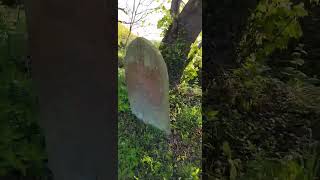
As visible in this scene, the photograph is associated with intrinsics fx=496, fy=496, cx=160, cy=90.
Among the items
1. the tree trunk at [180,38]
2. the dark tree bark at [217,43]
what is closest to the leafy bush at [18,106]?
the tree trunk at [180,38]

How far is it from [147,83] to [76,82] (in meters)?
0.35

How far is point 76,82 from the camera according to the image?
2314mm

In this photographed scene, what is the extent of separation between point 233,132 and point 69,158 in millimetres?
828

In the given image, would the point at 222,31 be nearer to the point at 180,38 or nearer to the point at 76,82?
the point at 180,38

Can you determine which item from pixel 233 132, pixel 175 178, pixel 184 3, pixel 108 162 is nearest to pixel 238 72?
pixel 233 132

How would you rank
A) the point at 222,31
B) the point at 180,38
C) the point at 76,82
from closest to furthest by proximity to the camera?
the point at 222,31 < the point at 180,38 < the point at 76,82

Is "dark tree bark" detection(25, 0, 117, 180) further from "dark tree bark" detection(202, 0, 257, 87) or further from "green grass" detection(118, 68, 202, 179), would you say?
"dark tree bark" detection(202, 0, 257, 87)

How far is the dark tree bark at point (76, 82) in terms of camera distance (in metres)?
2.25

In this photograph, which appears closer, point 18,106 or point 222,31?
point 222,31

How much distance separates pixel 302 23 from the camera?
69.7 inches

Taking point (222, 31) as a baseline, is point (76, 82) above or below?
below

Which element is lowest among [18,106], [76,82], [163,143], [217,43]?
[163,143]

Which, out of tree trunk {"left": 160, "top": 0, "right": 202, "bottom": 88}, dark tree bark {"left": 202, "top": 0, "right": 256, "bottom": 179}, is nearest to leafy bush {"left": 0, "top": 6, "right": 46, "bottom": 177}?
tree trunk {"left": 160, "top": 0, "right": 202, "bottom": 88}

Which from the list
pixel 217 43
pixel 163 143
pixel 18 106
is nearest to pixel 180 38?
pixel 217 43
